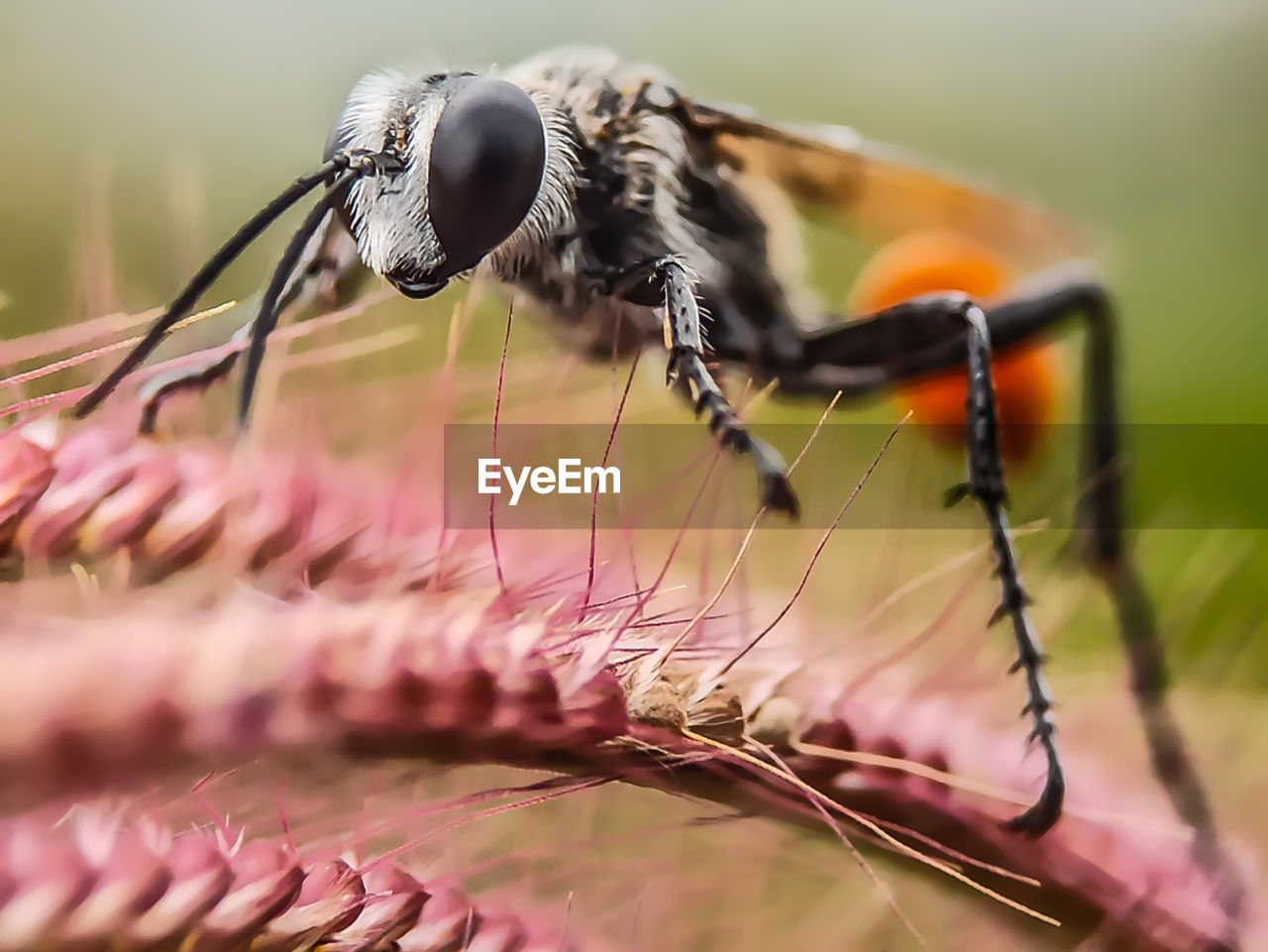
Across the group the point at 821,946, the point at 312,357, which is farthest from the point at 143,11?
the point at 821,946

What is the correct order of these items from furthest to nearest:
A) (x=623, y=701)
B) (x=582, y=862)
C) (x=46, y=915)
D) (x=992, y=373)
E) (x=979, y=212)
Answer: (x=979, y=212) < (x=992, y=373) < (x=582, y=862) < (x=623, y=701) < (x=46, y=915)

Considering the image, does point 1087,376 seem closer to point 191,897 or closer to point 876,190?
point 876,190

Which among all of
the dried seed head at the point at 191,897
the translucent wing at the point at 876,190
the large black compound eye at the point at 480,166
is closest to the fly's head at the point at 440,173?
the large black compound eye at the point at 480,166

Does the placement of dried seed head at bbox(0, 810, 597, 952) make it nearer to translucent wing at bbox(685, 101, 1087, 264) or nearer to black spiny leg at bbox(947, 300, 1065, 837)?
black spiny leg at bbox(947, 300, 1065, 837)

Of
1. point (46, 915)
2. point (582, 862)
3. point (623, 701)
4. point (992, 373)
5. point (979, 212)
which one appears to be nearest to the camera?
point (46, 915)

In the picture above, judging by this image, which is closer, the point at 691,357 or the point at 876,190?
the point at 691,357

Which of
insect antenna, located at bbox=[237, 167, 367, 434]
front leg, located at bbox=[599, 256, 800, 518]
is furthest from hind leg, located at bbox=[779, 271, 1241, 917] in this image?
insect antenna, located at bbox=[237, 167, 367, 434]

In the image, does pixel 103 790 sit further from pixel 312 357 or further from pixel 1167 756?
pixel 1167 756

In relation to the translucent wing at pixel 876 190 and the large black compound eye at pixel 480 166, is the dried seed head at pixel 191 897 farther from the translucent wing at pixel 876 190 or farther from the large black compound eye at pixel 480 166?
the translucent wing at pixel 876 190

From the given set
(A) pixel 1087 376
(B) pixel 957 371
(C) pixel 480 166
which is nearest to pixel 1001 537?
(B) pixel 957 371
